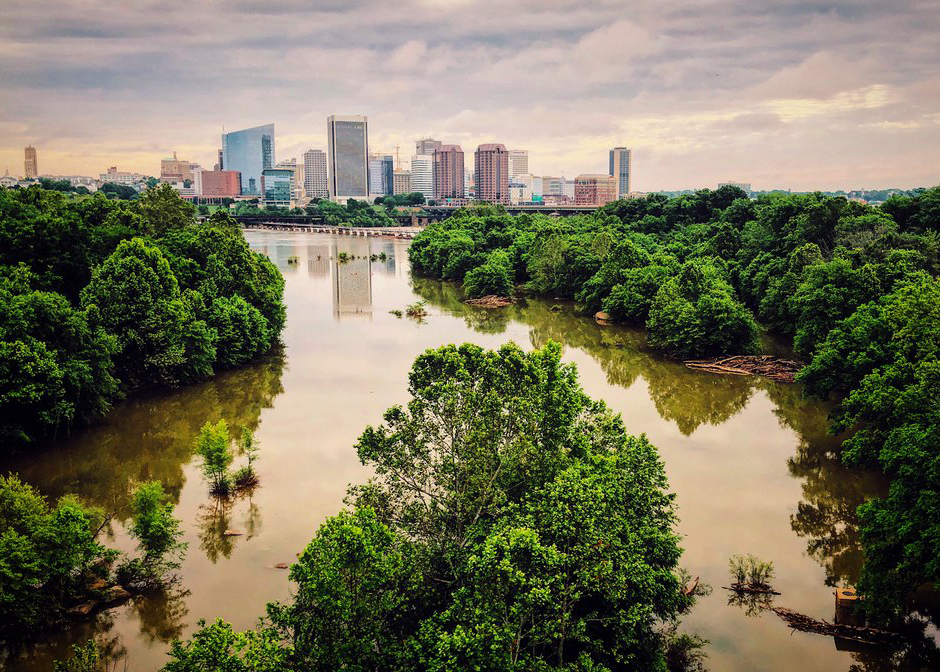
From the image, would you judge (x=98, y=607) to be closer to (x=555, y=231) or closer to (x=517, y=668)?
(x=517, y=668)

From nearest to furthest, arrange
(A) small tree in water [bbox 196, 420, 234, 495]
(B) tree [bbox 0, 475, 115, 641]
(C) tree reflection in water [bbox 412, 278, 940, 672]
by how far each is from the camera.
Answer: (B) tree [bbox 0, 475, 115, 641]
(C) tree reflection in water [bbox 412, 278, 940, 672]
(A) small tree in water [bbox 196, 420, 234, 495]

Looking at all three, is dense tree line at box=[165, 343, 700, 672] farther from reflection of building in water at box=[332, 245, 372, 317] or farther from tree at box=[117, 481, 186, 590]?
reflection of building in water at box=[332, 245, 372, 317]

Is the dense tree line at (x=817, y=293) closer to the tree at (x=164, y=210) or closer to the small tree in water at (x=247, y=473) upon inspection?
the small tree in water at (x=247, y=473)

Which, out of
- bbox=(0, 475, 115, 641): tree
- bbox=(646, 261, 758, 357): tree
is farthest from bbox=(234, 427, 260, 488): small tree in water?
bbox=(646, 261, 758, 357): tree

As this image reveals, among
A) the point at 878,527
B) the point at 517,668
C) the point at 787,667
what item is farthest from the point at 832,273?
the point at 517,668

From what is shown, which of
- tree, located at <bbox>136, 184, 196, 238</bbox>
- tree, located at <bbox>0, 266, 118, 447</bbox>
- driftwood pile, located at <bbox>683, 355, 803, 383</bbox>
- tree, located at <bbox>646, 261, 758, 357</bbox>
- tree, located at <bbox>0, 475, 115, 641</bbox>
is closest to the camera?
tree, located at <bbox>0, 475, 115, 641</bbox>

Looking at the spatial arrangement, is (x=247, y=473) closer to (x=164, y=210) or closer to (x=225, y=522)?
(x=225, y=522)
